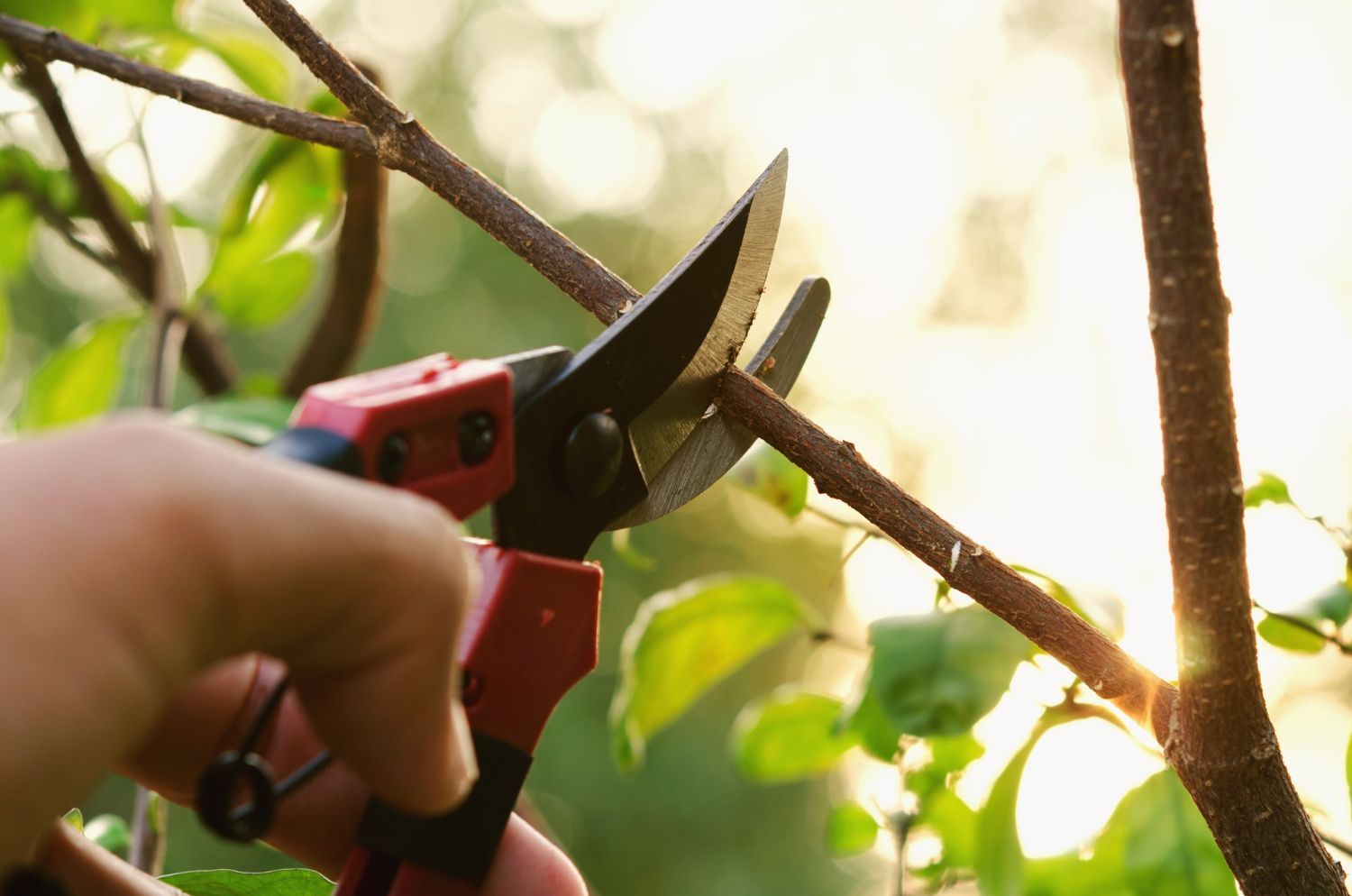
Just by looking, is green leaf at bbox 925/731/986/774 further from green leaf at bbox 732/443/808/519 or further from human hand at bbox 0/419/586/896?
human hand at bbox 0/419/586/896

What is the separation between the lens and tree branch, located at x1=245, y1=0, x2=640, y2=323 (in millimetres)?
352

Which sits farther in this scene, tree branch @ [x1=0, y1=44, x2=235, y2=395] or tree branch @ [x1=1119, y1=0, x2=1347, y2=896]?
tree branch @ [x1=0, y1=44, x2=235, y2=395]

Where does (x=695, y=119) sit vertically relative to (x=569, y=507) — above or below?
above

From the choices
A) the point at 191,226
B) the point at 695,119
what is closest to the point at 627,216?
the point at 695,119

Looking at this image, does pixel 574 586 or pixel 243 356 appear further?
pixel 243 356

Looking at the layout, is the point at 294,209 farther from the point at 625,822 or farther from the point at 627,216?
the point at 627,216

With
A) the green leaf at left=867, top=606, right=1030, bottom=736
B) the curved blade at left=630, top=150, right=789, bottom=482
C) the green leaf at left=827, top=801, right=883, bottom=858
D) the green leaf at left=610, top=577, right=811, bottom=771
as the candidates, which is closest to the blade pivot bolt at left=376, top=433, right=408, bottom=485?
the curved blade at left=630, top=150, right=789, bottom=482

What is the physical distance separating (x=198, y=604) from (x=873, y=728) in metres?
0.37

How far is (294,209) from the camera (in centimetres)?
77

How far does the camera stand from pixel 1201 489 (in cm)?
27

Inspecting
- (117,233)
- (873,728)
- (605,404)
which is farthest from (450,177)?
(117,233)

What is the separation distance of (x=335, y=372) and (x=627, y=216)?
456 centimetres

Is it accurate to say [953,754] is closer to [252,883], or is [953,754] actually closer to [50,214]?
[252,883]

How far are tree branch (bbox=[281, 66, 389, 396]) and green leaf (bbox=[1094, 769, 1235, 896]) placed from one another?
0.55 m
